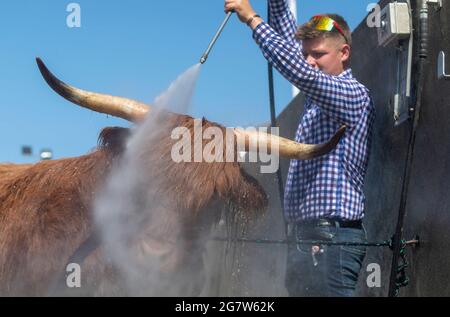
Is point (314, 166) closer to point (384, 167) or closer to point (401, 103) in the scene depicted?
point (401, 103)

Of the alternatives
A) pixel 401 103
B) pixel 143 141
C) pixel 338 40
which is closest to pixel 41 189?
pixel 143 141

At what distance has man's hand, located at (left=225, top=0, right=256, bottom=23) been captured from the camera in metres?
3.72

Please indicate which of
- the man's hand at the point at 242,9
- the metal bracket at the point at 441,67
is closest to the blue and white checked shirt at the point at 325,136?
the man's hand at the point at 242,9

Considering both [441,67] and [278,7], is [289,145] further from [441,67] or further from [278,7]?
[278,7]

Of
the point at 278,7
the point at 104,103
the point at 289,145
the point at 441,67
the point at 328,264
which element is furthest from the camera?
the point at 278,7

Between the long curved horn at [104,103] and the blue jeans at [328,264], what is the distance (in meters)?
0.97

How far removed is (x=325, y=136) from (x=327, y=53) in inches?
16.8

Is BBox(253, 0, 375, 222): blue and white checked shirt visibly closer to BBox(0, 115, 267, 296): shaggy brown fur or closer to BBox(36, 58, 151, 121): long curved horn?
BBox(0, 115, 267, 296): shaggy brown fur

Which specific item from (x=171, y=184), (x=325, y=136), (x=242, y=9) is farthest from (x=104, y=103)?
(x=325, y=136)

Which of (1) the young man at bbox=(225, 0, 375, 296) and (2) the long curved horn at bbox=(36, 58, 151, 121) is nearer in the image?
(1) the young man at bbox=(225, 0, 375, 296)

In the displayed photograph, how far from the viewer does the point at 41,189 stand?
13.3ft

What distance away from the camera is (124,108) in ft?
12.2

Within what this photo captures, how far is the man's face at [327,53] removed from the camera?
12.5 feet

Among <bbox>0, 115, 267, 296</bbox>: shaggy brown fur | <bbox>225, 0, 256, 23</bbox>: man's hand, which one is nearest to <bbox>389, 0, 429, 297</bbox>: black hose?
<bbox>0, 115, 267, 296</bbox>: shaggy brown fur
